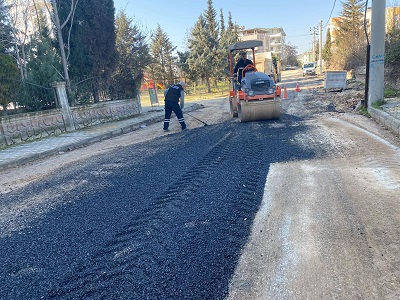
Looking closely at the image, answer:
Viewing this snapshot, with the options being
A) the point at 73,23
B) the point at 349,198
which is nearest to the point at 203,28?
the point at 73,23

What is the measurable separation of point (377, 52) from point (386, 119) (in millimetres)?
2937

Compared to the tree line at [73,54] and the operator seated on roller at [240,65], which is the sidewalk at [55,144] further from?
the operator seated on roller at [240,65]

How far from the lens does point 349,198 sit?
3.77 metres

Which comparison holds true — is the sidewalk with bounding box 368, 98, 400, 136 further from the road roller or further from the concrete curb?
the road roller

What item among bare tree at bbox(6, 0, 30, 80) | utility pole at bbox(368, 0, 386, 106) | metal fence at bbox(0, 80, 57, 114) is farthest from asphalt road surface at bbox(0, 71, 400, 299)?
bare tree at bbox(6, 0, 30, 80)

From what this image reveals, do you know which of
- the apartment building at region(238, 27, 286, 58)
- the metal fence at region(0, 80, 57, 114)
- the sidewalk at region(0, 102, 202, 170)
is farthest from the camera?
the apartment building at region(238, 27, 286, 58)

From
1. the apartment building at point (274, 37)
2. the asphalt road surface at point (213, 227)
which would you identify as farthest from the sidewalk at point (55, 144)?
the apartment building at point (274, 37)

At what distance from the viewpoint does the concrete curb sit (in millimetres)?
6907

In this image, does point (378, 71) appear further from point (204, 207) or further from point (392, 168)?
point (204, 207)

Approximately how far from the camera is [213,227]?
10.7 ft

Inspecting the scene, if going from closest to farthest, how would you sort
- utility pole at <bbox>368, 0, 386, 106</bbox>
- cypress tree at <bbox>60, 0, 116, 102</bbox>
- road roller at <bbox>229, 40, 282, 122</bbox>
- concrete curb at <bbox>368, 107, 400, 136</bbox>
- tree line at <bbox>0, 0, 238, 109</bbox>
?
1. concrete curb at <bbox>368, 107, 400, 136</bbox>
2. utility pole at <bbox>368, 0, 386, 106</bbox>
3. road roller at <bbox>229, 40, 282, 122</bbox>
4. tree line at <bbox>0, 0, 238, 109</bbox>
5. cypress tree at <bbox>60, 0, 116, 102</bbox>

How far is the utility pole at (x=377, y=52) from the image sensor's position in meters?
9.15

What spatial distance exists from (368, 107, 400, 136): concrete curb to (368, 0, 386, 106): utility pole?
28.1 inches

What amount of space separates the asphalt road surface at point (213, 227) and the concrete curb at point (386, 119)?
2.95 ft
